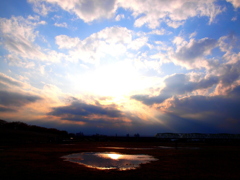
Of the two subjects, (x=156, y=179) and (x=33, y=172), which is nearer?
(x=156, y=179)

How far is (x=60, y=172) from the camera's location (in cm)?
1471

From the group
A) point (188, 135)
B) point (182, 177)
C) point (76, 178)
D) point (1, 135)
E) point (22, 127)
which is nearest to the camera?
point (76, 178)

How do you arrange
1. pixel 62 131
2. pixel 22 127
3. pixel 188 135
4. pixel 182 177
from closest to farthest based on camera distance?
pixel 182 177 < pixel 22 127 < pixel 62 131 < pixel 188 135

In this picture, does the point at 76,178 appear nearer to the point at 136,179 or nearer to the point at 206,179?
the point at 136,179

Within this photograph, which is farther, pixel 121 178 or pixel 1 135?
pixel 1 135

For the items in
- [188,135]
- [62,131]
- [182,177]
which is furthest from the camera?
[188,135]

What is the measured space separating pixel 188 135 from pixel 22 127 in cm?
15035

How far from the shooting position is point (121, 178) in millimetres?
13188

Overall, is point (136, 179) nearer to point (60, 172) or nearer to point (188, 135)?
point (60, 172)

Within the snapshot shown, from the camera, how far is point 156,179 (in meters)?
13.1

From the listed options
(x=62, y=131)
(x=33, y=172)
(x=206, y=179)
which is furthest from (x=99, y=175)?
(x=62, y=131)

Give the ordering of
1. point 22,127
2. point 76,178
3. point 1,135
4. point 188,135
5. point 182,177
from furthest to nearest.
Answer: point 188,135
point 22,127
point 1,135
point 182,177
point 76,178

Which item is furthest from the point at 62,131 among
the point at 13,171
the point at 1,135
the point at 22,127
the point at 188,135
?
the point at 13,171

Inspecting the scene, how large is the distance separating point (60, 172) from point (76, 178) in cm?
264
